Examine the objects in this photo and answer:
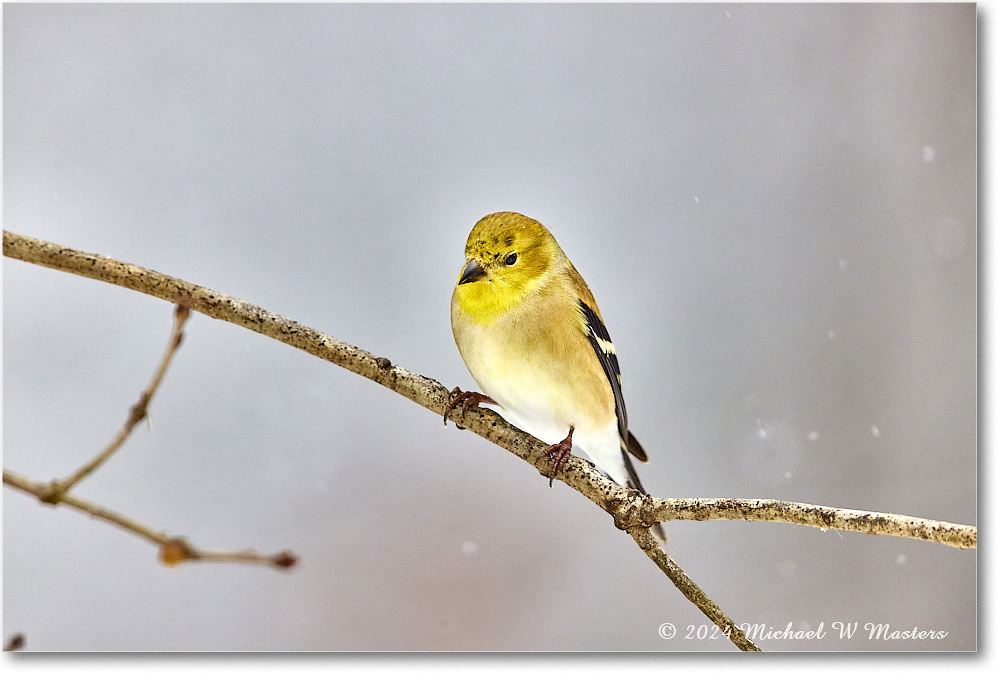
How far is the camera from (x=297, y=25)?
4.92ft

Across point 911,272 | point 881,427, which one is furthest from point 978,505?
point 911,272

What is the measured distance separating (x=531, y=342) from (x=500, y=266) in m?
0.14

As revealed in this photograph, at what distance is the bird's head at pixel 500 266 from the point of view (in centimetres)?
123

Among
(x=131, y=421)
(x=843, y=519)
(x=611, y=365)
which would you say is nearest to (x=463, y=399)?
(x=611, y=365)

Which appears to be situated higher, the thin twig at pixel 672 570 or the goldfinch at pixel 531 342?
the goldfinch at pixel 531 342

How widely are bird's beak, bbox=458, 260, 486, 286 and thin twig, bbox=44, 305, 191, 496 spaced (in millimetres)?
679

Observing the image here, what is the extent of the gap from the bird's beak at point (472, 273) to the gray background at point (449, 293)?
23 centimetres

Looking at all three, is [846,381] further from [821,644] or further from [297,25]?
[297,25]

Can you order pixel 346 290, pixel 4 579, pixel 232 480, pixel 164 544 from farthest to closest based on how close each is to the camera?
pixel 346 290, pixel 232 480, pixel 4 579, pixel 164 544

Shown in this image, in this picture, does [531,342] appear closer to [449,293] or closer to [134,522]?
[449,293]

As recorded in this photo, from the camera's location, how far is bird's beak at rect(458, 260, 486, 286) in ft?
4.00

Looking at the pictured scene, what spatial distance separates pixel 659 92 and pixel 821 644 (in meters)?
1.10

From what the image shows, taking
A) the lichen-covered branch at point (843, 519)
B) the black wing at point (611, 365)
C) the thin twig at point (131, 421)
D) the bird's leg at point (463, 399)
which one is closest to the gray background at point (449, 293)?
the black wing at point (611, 365)

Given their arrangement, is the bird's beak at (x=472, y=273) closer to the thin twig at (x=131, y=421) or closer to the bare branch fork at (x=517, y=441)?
the bare branch fork at (x=517, y=441)
